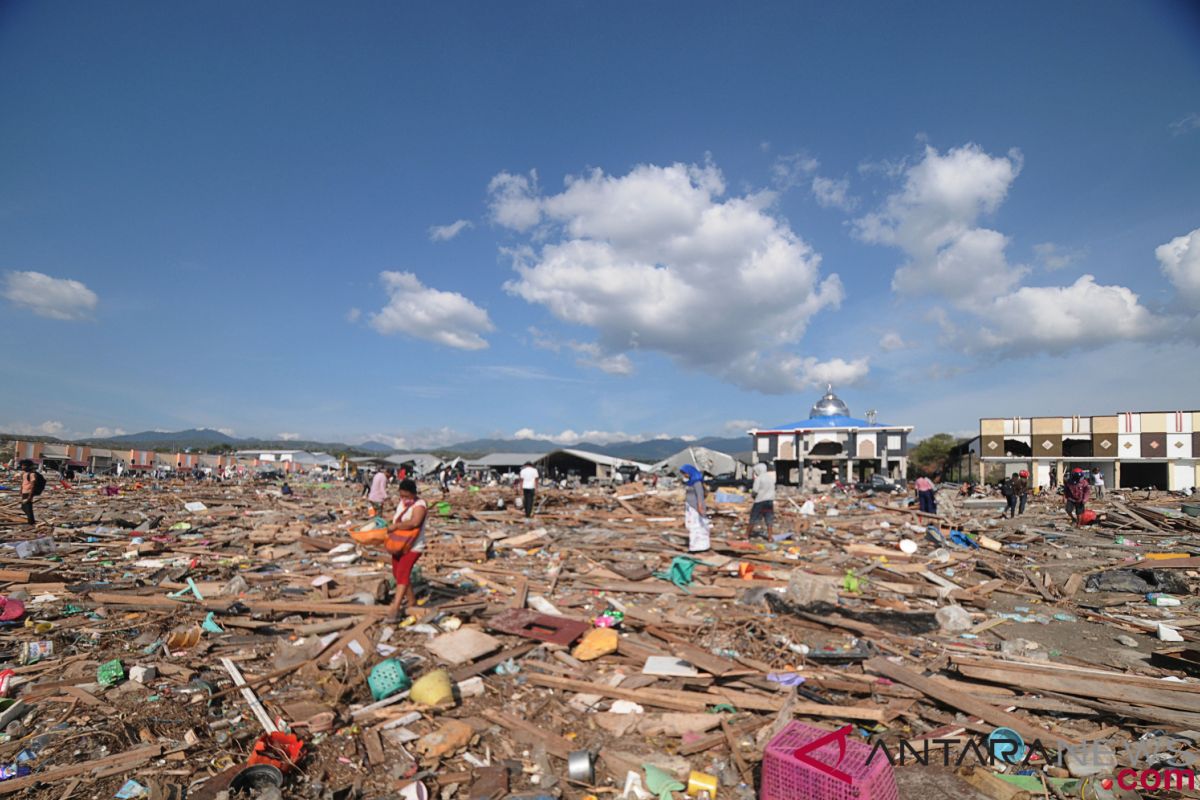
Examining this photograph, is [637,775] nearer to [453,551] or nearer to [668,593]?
[668,593]

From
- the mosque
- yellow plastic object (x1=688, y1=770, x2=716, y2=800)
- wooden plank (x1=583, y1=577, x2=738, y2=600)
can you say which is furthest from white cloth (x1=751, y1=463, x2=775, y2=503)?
the mosque

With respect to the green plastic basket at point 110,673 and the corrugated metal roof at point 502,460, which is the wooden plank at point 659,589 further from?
the corrugated metal roof at point 502,460

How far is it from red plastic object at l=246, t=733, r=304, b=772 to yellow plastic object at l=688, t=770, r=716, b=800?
2711 mm

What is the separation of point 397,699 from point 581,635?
2.20 metres

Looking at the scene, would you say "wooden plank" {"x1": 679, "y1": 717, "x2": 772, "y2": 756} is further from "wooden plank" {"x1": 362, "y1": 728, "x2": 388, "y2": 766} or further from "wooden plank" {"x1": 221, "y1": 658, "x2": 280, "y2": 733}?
"wooden plank" {"x1": 221, "y1": 658, "x2": 280, "y2": 733}

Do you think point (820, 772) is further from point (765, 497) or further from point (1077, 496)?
point (1077, 496)

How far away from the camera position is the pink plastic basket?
9.71ft

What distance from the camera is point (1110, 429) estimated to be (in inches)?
1822

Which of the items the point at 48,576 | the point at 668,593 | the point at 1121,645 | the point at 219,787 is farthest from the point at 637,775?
the point at 48,576

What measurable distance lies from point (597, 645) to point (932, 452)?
235 ft

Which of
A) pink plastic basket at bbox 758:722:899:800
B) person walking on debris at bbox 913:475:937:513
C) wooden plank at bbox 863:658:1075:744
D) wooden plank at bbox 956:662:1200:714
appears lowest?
wooden plank at bbox 863:658:1075:744

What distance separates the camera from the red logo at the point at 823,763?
2.99 m

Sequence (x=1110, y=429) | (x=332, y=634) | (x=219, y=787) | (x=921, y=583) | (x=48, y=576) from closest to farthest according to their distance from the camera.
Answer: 1. (x=219, y=787)
2. (x=332, y=634)
3. (x=48, y=576)
4. (x=921, y=583)
5. (x=1110, y=429)

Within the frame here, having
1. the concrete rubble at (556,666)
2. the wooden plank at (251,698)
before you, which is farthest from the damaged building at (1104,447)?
the wooden plank at (251,698)
